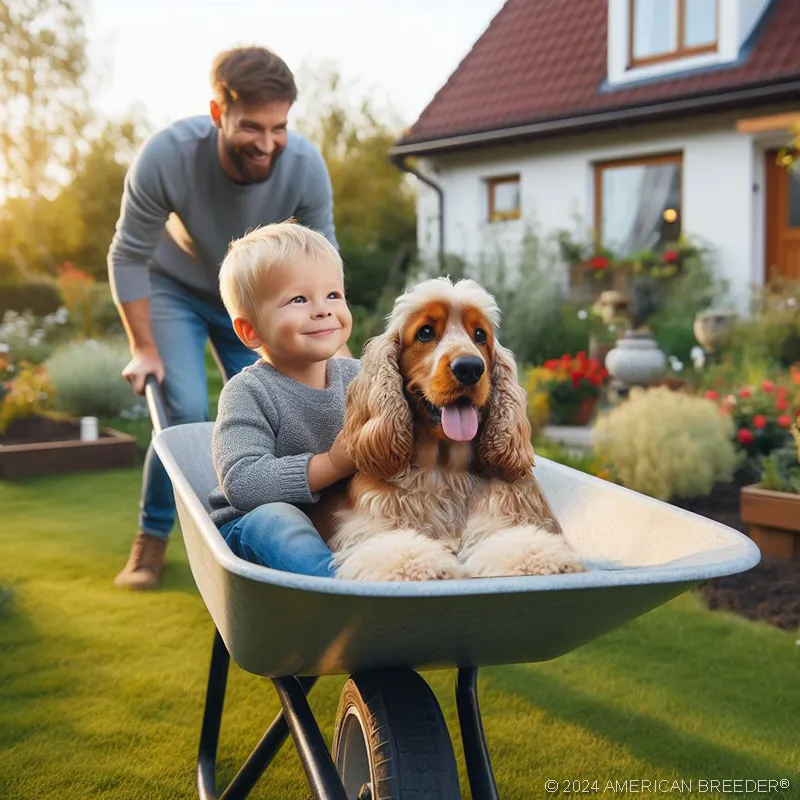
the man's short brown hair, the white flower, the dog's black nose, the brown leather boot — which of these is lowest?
the brown leather boot

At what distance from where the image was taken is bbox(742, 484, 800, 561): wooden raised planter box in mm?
4207

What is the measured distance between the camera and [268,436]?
6.00 feet

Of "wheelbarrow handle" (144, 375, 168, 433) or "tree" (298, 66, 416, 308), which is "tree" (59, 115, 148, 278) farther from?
"wheelbarrow handle" (144, 375, 168, 433)

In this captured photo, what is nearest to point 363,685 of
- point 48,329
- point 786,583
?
point 786,583

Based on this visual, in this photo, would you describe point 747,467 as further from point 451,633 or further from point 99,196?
point 99,196

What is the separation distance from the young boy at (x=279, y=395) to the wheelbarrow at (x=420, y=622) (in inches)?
4.2

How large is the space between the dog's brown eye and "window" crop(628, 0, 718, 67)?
10.5m

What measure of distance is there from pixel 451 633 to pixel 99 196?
24902 mm

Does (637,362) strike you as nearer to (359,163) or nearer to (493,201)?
(493,201)

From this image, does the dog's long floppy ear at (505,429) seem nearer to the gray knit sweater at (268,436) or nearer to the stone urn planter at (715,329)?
the gray knit sweater at (268,436)

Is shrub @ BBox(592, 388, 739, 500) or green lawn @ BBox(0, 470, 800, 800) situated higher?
shrub @ BBox(592, 388, 739, 500)

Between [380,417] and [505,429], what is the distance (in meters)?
0.22

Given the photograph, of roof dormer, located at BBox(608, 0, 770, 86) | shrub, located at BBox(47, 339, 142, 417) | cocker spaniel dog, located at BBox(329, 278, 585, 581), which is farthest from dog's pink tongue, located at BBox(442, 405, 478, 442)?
roof dormer, located at BBox(608, 0, 770, 86)

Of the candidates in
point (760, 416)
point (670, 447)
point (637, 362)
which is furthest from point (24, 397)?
point (760, 416)
